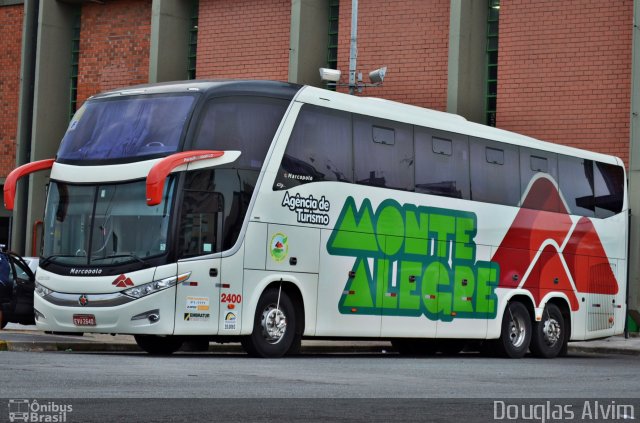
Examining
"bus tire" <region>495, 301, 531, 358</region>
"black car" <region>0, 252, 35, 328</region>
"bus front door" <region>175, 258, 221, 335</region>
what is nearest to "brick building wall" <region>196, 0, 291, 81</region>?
"bus tire" <region>495, 301, 531, 358</region>

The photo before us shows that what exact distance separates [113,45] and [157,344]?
69.8 feet

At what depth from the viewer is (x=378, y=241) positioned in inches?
782

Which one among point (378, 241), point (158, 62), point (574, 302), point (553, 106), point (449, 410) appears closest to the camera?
point (449, 410)

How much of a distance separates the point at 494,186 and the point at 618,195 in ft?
14.5

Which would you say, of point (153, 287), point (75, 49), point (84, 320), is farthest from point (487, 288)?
point (75, 49)

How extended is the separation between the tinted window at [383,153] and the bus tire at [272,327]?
2.36m

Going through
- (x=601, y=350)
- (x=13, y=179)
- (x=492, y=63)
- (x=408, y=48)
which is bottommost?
(x=601, y=350)

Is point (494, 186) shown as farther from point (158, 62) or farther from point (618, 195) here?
point (158, 62)

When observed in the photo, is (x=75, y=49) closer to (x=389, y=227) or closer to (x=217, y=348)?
(x=217, y=348)

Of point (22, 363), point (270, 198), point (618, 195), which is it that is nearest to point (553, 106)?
point (618, 195)

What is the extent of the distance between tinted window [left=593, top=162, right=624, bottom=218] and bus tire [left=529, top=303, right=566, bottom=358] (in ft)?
7.72

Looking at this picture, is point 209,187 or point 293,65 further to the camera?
point 293,65

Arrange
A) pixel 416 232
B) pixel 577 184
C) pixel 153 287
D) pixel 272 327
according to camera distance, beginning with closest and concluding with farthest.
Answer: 1. pixel 153 287
2. pixel 272 327
3. pixel 416 232
4. pixel 577 184

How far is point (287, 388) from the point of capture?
474 inches
